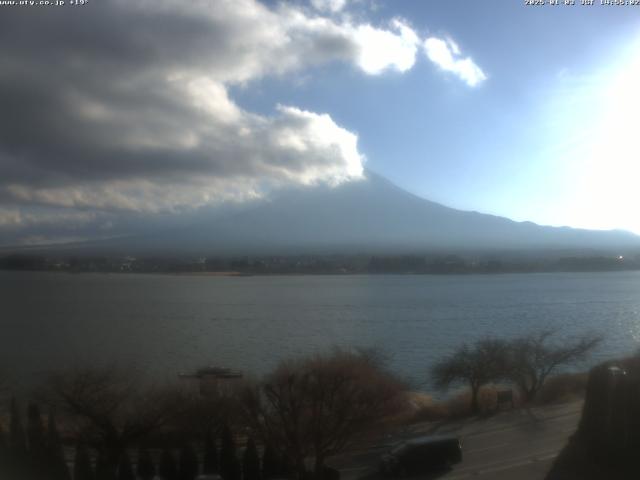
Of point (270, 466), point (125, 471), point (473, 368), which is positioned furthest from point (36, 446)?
point (473, 368)

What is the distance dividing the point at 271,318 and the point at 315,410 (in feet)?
29.2

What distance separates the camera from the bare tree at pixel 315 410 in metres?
5.88

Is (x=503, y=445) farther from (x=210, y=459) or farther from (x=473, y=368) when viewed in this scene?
(x=473, y=368)

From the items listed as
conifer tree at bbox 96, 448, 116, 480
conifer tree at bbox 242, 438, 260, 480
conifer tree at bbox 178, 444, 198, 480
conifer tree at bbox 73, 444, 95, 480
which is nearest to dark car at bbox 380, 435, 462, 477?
conifer tree at bbox 242, 438, 260, 480

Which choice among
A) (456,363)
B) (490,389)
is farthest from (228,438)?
(490,389)

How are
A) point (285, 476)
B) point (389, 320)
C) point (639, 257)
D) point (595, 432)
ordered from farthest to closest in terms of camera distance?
1. point (639, 257)
2. point (389, 320)
3. point (285, 476)
4. point (595, 432)

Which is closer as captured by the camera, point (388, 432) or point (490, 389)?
point (388, 432)

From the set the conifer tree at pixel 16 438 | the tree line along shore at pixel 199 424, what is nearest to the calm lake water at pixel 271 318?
the tree line along shore at pixel 199 424

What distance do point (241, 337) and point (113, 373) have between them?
16.7ft

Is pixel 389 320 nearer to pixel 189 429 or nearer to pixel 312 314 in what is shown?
pixel 312 314

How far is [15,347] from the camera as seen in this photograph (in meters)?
10.8

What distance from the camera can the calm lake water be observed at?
1065cm

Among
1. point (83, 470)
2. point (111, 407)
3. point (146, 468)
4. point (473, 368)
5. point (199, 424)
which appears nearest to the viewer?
point (83, 470)

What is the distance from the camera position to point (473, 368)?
9.41 metres
